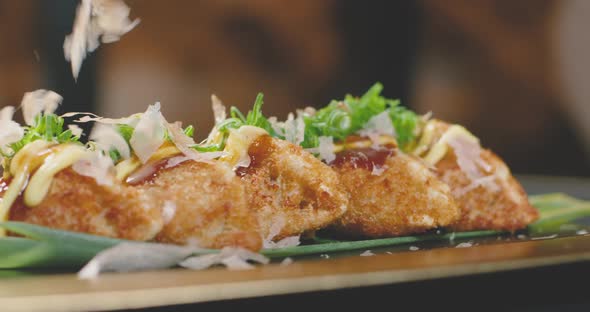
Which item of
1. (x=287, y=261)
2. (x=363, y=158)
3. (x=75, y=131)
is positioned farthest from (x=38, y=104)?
(x=363, y=158)

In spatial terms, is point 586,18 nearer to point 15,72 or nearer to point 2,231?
point 15,72

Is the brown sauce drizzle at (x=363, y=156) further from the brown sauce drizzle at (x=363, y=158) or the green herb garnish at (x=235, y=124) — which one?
the green herb garnish at (x=235, y=124)

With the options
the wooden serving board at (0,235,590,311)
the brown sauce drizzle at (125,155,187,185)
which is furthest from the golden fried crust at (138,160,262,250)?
the wooden serving board at (0,235,590,311)

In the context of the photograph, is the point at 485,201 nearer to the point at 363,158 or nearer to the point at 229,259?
the point at 363,158

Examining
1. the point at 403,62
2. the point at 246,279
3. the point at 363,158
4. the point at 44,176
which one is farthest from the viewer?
the point at 403,62

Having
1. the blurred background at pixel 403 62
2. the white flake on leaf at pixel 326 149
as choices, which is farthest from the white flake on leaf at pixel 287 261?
the blurred background at pixel 403 62

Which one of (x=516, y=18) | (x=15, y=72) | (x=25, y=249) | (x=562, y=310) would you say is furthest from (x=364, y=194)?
(x=516, y=18)

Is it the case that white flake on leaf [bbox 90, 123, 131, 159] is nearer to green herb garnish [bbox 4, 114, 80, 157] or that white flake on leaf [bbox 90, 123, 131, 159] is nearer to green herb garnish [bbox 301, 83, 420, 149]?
green herb garnish [bbox 4, 114, 80, 157]
